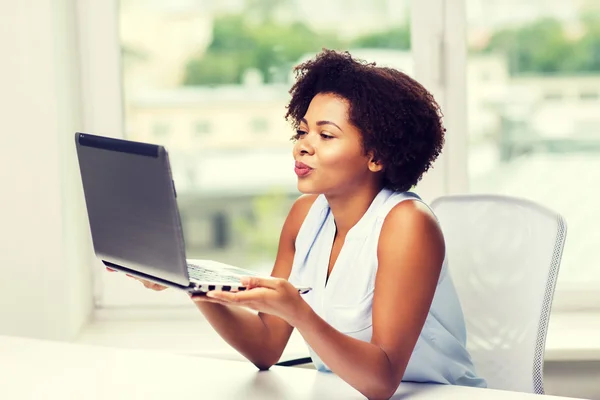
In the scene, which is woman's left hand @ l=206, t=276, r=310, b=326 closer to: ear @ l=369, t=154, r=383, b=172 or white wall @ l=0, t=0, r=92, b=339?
ear @ l=369, t=154, r=383, b=172

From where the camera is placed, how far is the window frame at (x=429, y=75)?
8.36ft

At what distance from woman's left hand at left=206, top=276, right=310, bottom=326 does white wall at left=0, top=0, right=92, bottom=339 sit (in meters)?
1.26

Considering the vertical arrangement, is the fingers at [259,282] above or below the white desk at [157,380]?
above

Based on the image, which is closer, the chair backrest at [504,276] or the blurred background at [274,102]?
the chair backrest at [504,276]

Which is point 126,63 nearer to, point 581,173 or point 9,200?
point 9,200

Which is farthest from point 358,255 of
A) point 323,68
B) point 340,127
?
point 323,68

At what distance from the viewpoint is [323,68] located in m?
1.73

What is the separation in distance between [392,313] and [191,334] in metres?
1.18

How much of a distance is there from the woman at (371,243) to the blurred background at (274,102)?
86 cm

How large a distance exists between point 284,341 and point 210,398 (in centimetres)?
Result: 32

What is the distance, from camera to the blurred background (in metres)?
2.58

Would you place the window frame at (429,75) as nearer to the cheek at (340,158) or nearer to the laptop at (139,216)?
the cheek at (340,158)

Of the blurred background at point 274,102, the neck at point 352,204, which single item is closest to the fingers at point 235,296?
the neck at point 352,204

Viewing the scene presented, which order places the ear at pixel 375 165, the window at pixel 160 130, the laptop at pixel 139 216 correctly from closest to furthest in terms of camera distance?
the laptop at pixel 139 216
the ear at pixel 375 165
the window at pixel 160 130
